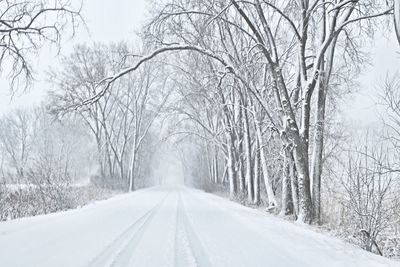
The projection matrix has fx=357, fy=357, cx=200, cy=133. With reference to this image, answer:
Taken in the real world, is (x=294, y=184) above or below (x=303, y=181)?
below

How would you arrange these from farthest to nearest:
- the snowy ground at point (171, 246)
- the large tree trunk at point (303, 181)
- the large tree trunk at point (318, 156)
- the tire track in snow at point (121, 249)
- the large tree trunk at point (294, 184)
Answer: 1. the large tree trunk at point (294, 184)
2. the large tree trunk at point (318, 156)
3. the large tree trunk at point (303, 181)
4. the snowy ground at point (171, 246)
5. the tire track in snow at point (121, 249)

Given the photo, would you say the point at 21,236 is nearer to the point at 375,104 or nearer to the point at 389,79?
the point at 375,104

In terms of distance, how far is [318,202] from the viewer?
11.1 metres

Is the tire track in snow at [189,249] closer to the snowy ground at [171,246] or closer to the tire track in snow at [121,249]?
the snowy ground at [171,246]

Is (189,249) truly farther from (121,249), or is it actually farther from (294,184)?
(294,184)

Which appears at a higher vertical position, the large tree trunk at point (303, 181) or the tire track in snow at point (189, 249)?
the large tree trunk at point (303, 181)

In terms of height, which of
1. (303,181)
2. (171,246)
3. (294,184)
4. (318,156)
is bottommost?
(171,246)

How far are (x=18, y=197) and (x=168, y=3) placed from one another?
9172 mm

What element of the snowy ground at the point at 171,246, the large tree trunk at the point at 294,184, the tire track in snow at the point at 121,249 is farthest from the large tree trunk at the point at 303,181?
the tire track in snow at the point at 121,249

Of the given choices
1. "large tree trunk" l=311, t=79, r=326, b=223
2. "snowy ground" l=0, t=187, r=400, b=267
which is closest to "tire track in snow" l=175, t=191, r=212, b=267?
"snowy ground" l=0, t=187, r=400, b=267

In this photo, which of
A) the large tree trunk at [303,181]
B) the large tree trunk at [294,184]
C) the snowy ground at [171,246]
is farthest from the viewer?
the large tree trunk at [294,184]

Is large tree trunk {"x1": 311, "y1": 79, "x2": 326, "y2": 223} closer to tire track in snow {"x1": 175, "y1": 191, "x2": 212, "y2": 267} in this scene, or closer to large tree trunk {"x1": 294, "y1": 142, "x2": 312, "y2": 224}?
large tree trunk {"x1": 294, "y1": 142, "x2": 312, "y2": 224}

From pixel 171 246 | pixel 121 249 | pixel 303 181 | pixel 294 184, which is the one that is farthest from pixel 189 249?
pixel 294 184

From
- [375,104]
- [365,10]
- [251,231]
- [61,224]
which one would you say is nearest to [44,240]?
[61,224]
